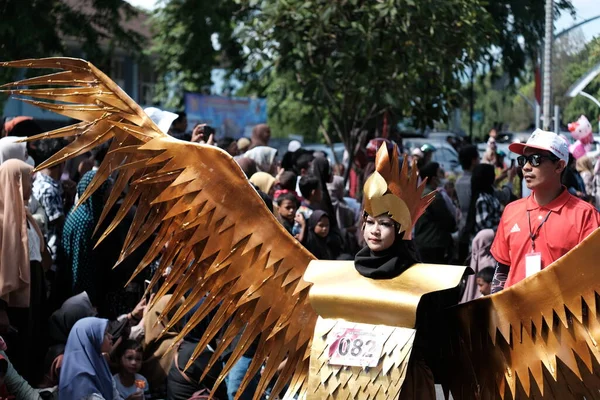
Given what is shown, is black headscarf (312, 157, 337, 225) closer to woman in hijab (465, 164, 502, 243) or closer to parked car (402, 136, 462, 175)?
woman in hijab (465, 164, 502, 243)

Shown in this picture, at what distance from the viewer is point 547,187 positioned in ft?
15.5

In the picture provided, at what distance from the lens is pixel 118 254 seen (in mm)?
7105

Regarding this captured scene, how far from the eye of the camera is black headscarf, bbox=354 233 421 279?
3838 mm

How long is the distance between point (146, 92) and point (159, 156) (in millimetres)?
29476

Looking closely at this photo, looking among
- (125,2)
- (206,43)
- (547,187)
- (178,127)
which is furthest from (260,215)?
(206,43)

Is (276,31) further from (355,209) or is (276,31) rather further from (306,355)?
(306,355)

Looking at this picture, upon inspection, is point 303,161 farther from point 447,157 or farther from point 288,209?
point 447,157

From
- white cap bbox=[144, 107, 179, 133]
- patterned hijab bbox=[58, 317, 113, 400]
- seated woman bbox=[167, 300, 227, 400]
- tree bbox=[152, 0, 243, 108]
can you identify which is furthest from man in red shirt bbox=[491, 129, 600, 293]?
tree bbox=[152, 0, 243, 108]

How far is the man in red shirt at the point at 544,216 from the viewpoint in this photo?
15.1ft

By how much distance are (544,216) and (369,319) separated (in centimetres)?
129

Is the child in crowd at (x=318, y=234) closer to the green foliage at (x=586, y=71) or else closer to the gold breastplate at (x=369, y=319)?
the green foliage at (x=586, y=71)

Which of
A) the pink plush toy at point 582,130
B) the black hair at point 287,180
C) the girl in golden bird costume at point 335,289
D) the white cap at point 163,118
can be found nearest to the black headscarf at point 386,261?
the girl in golden bird costume at point 335,289

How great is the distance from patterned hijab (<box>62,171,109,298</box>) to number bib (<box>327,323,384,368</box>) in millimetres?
3353

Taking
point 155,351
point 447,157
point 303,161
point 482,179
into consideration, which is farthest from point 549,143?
point 447,157
